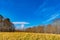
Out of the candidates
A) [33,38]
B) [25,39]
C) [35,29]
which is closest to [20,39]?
[25,39]

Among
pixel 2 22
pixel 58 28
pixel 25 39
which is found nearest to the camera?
pixel 25 39

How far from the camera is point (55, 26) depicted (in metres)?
3.83

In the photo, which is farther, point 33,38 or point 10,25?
point 10,25

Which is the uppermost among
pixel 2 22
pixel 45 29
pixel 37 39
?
pixel 2 22

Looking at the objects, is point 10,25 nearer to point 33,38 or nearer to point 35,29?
point 35,29

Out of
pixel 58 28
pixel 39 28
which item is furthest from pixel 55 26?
pixel 39 28

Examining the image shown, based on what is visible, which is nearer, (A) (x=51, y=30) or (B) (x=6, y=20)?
(A) (x=51, y=30)

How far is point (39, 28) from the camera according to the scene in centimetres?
399

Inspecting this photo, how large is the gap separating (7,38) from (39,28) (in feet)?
6.69

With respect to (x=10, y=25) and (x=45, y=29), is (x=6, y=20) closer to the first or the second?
(x=10, y=25)

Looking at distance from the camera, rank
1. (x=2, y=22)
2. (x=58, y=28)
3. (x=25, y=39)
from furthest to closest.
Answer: (x=2, y=22)
(x=58, y=28)
(x=25, y=39)

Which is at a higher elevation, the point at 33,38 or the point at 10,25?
the point at 10,25

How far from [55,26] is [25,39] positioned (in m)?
2.05

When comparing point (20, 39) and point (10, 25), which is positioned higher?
point (10, 25)
